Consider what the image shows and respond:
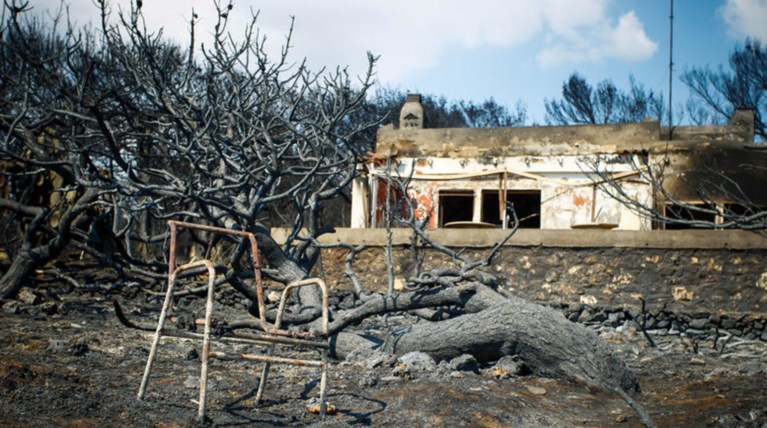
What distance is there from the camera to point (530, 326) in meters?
6.13

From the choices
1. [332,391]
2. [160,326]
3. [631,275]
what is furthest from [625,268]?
[160,326]

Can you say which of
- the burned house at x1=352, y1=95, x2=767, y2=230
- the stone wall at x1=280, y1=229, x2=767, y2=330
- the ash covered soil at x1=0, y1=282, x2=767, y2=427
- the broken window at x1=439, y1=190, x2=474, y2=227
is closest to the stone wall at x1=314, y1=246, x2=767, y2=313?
the stone wall at x1=280, y1=229, x2=767, y2=330

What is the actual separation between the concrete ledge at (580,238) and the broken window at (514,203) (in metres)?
4.16

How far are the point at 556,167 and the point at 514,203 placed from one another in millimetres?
1927

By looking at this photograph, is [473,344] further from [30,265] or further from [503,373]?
[30,265]

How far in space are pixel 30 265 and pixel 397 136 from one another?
861cm

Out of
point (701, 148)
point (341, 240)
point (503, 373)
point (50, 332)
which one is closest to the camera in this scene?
point (503, 373)

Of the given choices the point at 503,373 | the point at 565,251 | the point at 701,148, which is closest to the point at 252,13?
the point at 565,251

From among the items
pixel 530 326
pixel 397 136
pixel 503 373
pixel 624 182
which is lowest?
pixel 503 373

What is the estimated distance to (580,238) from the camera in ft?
33.8

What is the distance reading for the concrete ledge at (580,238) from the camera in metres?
9.79

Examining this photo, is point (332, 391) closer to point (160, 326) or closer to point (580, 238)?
point (160, 326)

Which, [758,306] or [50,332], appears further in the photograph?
[758,306]

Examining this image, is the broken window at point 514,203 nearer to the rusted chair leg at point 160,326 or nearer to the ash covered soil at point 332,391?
the ash covered soil at point 332,391
